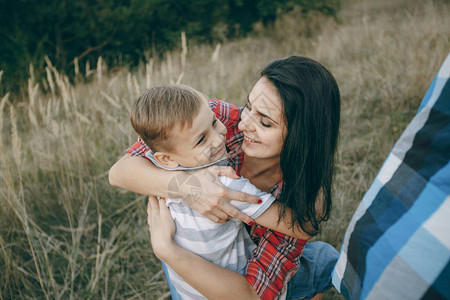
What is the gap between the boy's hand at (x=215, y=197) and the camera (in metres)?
1.22

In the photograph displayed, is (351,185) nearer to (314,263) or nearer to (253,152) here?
(314,263)

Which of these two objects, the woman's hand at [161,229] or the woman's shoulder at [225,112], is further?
the woman's shoulder at [225,112]

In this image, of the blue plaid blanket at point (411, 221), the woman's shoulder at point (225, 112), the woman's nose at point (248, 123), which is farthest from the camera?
the woman's shoulder at point (225, 112)

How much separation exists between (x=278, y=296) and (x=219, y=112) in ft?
3.14

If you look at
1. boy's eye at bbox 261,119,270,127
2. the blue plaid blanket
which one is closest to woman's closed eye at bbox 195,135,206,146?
boy's eye at bbox 261,119,270,127

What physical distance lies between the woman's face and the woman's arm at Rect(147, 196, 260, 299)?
0.55m

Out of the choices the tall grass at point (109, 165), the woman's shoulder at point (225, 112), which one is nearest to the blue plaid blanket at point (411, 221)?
the woman's shoulder at point (225, 112)

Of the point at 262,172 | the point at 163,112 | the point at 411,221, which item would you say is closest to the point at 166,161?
the point at 163,112

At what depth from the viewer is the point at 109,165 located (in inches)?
112

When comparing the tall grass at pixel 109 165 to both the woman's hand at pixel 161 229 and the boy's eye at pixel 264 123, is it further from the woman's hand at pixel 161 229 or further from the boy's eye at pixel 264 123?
the boy's eye at pixel 264 123

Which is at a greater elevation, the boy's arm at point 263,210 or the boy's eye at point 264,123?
the boy's eye at point 264,123

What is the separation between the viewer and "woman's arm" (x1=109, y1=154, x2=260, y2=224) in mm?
1221

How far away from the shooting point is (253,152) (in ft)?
4.90

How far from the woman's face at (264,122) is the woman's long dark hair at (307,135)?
33mm
